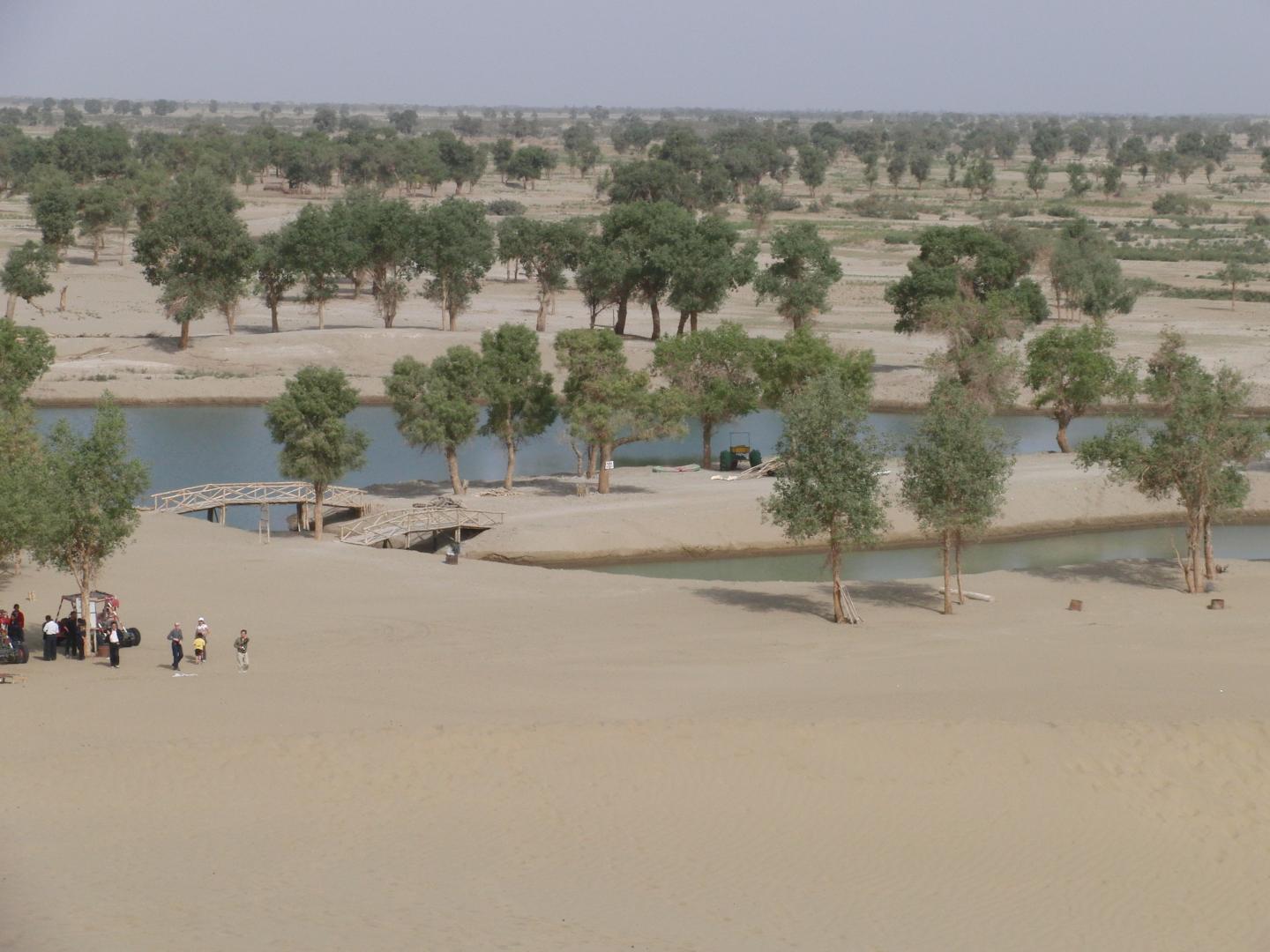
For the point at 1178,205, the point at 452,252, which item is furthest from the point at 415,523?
the point at 1178,205

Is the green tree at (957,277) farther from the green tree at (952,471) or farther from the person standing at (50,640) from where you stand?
the person standing at (50,640)

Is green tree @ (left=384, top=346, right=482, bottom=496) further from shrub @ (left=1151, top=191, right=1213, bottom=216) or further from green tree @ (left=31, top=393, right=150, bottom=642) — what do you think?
shrub @ (left=1151, top=191, right=1213, bottom=216)

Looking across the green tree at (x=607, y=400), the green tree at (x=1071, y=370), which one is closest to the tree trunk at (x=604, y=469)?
the green tree at (x=607, y=400)

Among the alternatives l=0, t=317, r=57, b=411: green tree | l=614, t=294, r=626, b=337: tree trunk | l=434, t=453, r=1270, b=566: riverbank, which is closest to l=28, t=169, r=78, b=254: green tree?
l=614, t=294, r=626, b=337: tree trunk

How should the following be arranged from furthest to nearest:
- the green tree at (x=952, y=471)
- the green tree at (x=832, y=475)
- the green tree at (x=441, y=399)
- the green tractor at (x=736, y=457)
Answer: the green tractor at (x=736, y=457) < the green tree at (x=441, y=399) < the green tree at (x=952, y=471) < the green tree at (x=832, y=475)

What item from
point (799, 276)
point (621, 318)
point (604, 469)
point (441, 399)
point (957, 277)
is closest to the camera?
point (441, 399)

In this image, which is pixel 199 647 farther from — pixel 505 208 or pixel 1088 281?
pixel 505 208
